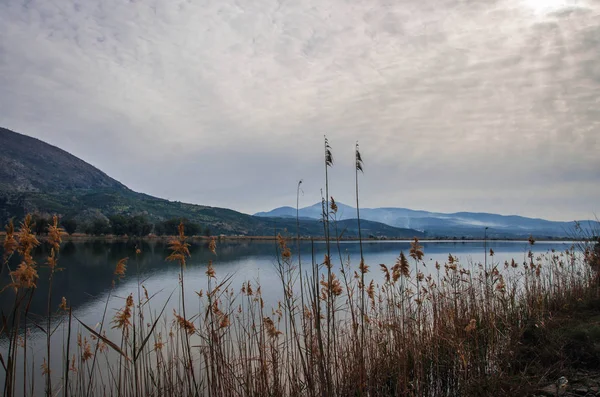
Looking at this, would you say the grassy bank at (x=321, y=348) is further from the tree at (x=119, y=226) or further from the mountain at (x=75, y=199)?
the tree at (x=119, y=226)

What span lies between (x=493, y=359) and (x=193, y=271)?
91.2ft

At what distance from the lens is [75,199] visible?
393 feet

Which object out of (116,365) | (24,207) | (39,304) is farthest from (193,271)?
(24,207)

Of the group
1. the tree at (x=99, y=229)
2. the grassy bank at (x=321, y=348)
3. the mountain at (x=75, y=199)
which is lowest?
the grassy bank at (x=321, y=348)

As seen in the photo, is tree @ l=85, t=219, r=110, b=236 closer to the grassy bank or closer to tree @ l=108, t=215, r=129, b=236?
tree @ l=108, t=215, r=129, b=236

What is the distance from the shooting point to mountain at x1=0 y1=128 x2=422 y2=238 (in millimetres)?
102750

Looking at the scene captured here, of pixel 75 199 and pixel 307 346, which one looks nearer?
pixel 307 346

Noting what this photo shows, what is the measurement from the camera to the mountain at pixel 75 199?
10275 centimetres

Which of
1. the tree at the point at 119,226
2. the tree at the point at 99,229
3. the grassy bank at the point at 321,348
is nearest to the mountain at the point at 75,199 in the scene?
the tree at the point at 99,229

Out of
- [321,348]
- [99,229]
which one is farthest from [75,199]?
[321,348]

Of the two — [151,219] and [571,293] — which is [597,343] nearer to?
[571,293]

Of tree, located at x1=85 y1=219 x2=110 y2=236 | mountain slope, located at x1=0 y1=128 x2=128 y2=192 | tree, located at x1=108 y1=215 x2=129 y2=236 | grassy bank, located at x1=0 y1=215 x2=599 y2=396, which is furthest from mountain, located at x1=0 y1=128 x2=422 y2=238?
grassy bank, located at x1=0 y1=215 x2=599 y2=396

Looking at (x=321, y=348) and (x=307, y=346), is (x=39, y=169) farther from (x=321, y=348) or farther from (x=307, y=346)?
(x=321, y=348)

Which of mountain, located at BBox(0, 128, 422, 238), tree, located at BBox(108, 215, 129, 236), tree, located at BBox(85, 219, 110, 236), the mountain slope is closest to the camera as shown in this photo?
tree, located at BBox(108, 215, 129, 236)
